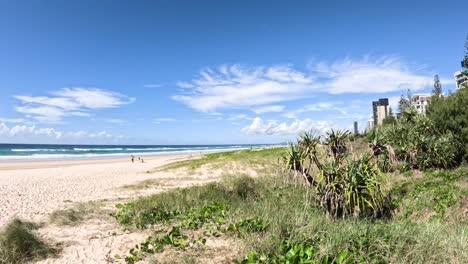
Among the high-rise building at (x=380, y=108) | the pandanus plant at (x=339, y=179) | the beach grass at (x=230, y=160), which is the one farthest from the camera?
the high-rise building at (x=380, y=108)

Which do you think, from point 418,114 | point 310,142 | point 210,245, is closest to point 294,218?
point 210,245

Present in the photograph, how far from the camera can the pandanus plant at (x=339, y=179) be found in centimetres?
651

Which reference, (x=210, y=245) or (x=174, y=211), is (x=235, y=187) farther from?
(x=210, y=245)

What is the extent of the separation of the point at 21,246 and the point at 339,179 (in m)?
6.80

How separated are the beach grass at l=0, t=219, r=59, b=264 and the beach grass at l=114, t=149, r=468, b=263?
167cm

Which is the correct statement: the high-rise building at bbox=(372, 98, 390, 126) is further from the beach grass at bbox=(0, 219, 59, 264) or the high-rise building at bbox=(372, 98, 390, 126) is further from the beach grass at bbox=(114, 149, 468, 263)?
the beach grass at bbox=(0, 219, 59, 264)

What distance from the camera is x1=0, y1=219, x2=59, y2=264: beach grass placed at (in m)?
4.47

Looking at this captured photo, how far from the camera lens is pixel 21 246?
477 cm

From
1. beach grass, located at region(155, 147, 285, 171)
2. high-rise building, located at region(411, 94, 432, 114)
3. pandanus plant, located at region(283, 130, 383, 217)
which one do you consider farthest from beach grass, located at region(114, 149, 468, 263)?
beach grass, located at region(155, 147, 285, 171)

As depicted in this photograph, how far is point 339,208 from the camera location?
6.80 metres

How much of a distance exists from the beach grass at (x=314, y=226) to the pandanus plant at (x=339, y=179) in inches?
17.4

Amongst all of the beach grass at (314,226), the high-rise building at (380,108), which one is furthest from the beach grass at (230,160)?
the high-rise building at (380,108)

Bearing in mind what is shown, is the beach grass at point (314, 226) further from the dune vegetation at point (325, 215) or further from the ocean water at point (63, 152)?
the ocean water at point (63, 152)

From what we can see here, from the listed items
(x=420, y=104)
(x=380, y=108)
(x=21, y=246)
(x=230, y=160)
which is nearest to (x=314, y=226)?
(x=21, y=246)
